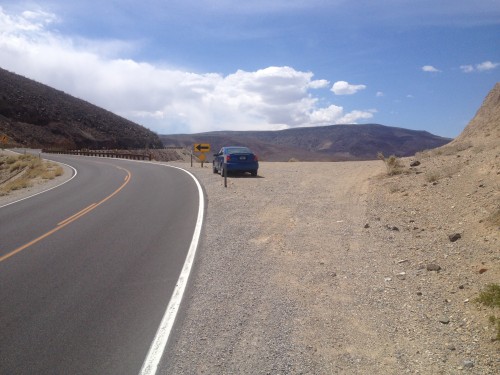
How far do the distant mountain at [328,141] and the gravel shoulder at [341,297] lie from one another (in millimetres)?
56088

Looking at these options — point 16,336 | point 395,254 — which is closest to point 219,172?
point 395,254

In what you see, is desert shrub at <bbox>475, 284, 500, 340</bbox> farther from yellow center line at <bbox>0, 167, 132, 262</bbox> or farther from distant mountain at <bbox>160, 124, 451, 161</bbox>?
distant mountain at <bbox>160, 124, 451, 161</bbox>

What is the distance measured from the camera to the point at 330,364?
4559mm

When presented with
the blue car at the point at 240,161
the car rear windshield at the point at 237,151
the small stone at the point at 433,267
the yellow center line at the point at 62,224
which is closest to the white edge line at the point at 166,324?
the yellow center line at the point at 62,224

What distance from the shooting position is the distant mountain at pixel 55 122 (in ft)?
275

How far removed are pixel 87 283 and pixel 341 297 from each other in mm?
3814

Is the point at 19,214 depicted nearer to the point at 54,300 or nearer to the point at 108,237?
the point at 108,237

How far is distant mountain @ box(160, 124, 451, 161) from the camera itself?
8094cm

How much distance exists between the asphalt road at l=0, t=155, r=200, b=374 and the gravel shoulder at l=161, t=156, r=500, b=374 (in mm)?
554

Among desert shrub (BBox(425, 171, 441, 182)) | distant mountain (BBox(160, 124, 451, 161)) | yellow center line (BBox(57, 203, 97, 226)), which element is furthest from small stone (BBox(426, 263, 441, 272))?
distant mountain (BBox(160, 124, 451, 161))

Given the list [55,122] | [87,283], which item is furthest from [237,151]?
[55,122]

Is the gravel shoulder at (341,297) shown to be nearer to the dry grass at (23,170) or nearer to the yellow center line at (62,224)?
the yellow center line at (62,224)

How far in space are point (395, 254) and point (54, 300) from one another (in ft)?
17.9

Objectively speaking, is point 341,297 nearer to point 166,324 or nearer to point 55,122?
point 166,324
